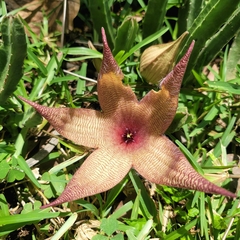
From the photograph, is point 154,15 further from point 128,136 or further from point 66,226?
point 66,226

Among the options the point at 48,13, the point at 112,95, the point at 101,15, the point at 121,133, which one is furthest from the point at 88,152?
the point at 48,13

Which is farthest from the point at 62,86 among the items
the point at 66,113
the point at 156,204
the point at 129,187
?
the point at 156,204

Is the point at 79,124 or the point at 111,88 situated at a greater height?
the point at 111,88

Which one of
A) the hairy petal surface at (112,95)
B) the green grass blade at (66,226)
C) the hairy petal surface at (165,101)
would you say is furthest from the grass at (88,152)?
the hairy petal surface at (112,95)

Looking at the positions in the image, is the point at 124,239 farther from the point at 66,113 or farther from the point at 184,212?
the point at 66,113

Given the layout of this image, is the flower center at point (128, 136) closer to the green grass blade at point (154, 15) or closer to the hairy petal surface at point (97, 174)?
the hairy petal surface at point (97, 174)

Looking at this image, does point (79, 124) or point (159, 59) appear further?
point (159, 59)

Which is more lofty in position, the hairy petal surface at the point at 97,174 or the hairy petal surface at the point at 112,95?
the hairy petal surface at the point at 112,95
